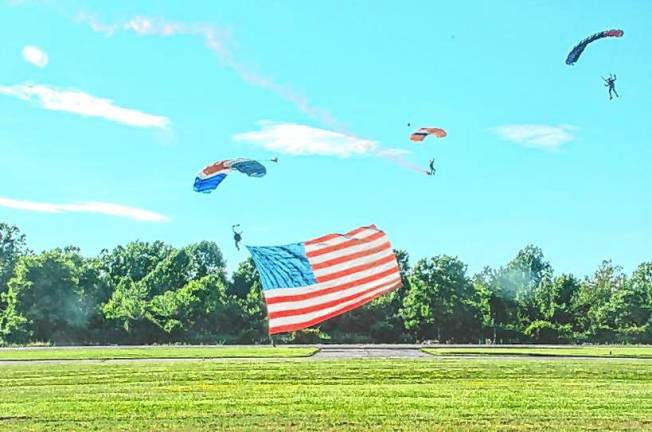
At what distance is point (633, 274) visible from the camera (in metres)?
101

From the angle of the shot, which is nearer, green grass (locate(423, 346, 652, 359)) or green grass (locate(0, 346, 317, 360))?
green grass (locate(0, 346, 317, 360))

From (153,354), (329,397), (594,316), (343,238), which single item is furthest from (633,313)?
(343,238)

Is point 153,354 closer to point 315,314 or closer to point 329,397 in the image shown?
point 329,397

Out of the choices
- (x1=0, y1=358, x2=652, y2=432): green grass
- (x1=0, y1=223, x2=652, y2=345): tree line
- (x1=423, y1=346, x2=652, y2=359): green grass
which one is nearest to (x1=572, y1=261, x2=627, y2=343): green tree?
(x1=0, y1=223, x2=652, y2=345): tree line

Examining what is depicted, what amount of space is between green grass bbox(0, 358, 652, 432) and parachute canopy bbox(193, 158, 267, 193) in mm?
6568

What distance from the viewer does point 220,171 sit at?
15.0 meters

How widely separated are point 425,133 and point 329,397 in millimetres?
8686

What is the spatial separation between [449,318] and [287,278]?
81.9 m

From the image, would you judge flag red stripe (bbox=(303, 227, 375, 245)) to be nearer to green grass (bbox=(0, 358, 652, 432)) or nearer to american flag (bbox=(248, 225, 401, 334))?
american flag (bbox=(248, 225, 401, 334))

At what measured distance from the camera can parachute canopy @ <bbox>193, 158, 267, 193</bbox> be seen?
14531 millimetres

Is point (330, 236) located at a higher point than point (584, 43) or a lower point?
lower

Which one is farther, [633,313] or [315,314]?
[633,313]

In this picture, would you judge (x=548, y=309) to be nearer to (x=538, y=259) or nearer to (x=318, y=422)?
(x=538, y=259)

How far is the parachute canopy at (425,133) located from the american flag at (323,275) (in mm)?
14411
